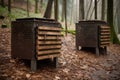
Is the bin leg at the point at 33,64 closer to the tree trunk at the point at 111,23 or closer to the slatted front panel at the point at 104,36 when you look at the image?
the slatted front panel at the point at 104,36

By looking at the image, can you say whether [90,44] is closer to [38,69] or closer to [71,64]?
[71,64]

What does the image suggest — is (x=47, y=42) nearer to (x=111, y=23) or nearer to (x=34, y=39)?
(x=34, y=39)

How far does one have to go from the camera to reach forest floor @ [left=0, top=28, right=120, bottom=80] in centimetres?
675

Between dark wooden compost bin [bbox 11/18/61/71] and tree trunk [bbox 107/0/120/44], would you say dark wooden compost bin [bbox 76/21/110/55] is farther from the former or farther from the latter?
tree trunk [bbox 107/0/120/44]

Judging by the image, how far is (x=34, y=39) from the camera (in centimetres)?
697

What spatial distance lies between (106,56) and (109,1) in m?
5.69

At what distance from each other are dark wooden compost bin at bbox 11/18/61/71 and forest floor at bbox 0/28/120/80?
15.4 inches

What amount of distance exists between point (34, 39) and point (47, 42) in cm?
54

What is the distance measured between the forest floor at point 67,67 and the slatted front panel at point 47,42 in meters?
0.57

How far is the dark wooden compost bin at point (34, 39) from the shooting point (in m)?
6.97

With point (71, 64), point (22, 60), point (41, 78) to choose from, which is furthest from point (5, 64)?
point (71, 64)

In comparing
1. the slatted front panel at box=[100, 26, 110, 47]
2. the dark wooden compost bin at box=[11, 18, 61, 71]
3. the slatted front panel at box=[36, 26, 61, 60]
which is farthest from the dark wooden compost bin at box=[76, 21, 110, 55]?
the dark wooden compost bin at box=[11, 18, 61, 71]

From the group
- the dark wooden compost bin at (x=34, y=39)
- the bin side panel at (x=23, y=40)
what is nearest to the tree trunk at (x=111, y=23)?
the dark wooden compost bin at (x=34, y=39)

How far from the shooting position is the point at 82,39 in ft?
36.4
